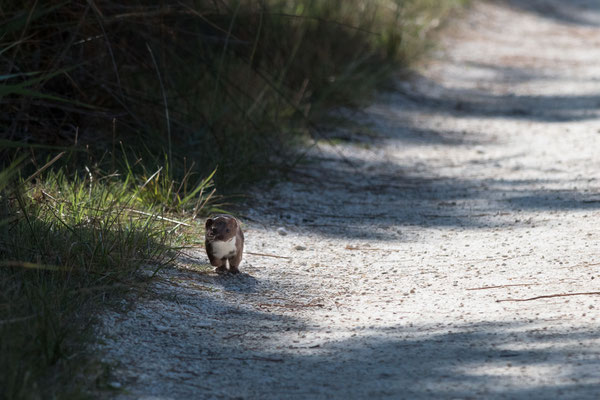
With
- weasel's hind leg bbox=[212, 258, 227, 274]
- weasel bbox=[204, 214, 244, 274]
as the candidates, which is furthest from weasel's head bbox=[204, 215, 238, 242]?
weasel's hind leg bbox=[212, 258, 227, 274]

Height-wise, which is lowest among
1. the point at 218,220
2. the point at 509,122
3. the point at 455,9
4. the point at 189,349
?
the point at 189,349

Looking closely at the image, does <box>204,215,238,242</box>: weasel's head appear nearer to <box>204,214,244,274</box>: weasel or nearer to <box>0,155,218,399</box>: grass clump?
<box>204,214,244,274</box>: weasel

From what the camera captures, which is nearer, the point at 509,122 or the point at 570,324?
the point at 570,324

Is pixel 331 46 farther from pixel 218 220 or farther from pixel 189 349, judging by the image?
pixel 189 349

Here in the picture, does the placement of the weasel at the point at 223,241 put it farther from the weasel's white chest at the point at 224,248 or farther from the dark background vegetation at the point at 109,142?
the dark background vegetation at the point at 109,142

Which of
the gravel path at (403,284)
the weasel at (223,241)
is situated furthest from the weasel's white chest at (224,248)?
the gravel path at (403,284)

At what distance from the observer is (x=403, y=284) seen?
3305 mm

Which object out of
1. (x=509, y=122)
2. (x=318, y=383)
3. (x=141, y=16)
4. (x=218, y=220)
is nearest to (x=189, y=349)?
(x=318, y=383)

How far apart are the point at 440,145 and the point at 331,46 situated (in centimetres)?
170

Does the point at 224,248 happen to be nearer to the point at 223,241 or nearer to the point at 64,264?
the point at 223,241

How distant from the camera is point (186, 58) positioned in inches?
190

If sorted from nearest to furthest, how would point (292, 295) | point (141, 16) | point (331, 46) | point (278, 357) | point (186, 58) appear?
point (278, 357)
point (292, 295)
point (141, 16)
point (186, 58)
point (331, 46)

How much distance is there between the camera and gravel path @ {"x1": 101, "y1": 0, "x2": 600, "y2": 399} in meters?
2.37

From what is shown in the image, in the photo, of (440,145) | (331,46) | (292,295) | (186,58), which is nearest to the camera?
(292,295)
